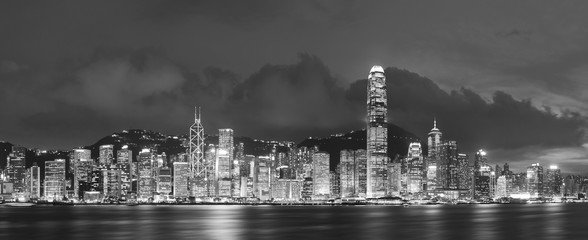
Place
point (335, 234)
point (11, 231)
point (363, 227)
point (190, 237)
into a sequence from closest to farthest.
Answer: point (190, 237) < point (335, 234) < point (11, 231) < point (363, 227)

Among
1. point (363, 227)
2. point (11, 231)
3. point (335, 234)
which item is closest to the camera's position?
point (335, 234)

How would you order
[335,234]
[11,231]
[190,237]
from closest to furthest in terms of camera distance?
[190,237]
[335,234]
[11,231]

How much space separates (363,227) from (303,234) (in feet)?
61.5

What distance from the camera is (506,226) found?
126 metres

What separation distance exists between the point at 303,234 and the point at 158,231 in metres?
23.0

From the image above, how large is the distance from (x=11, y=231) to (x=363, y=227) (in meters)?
57.5

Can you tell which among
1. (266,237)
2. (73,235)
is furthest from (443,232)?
(73,235)

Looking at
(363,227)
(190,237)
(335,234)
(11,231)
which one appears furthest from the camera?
(363,227)

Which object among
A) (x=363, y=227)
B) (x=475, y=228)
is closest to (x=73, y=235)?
(x=363, y=227)

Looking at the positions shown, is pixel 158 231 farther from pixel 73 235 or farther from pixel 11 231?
pixel 11 231

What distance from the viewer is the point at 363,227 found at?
123m

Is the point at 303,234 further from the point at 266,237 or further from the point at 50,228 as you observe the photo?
the point at 50,228

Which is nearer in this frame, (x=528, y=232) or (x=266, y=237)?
(x=266, y=237)

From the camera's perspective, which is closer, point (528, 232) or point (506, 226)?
point (528, 232)
